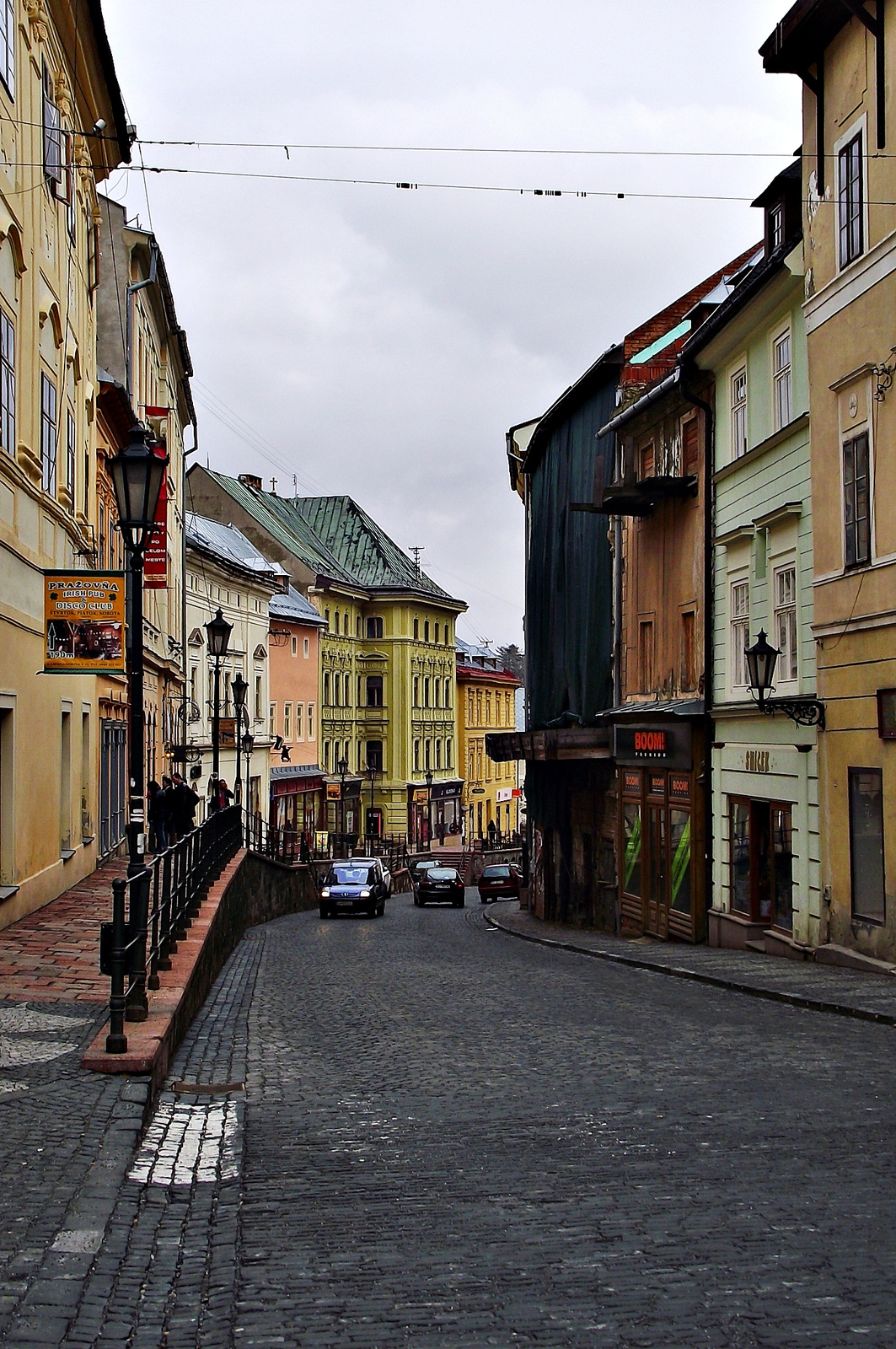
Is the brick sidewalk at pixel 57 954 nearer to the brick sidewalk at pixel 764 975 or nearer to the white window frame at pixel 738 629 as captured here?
the brick sidewalk at pixel 764 975

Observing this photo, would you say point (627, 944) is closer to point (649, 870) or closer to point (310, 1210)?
point (649, 870)

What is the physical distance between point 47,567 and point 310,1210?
48.0 feet

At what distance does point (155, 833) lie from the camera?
28.3 metres

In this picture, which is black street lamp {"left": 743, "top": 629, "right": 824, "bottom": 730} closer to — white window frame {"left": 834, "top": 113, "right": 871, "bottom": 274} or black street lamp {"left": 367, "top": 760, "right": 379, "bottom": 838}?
white window frame {"left": 834, "top": 113, "right": 871, "bottom": 274}

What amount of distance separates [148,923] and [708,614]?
48.9 feet

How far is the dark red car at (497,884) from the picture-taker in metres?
54.6

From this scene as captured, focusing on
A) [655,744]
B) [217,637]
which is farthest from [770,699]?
[217,637]

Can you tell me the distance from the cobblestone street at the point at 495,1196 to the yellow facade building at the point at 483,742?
2891 inches

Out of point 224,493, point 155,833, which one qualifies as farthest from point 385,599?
point 155,833

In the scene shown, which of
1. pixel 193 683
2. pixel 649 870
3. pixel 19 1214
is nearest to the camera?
pixel 19 1214

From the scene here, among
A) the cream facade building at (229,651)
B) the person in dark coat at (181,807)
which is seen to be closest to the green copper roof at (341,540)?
the cream facade building at (229,651)

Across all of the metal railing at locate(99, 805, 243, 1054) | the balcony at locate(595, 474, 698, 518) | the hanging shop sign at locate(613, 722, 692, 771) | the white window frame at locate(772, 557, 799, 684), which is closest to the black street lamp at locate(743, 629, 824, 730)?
the white window frame at locate(772, 557, 799, 684)

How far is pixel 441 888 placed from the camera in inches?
1978

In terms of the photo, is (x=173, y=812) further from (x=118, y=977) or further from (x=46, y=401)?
(x=118, y=977)
